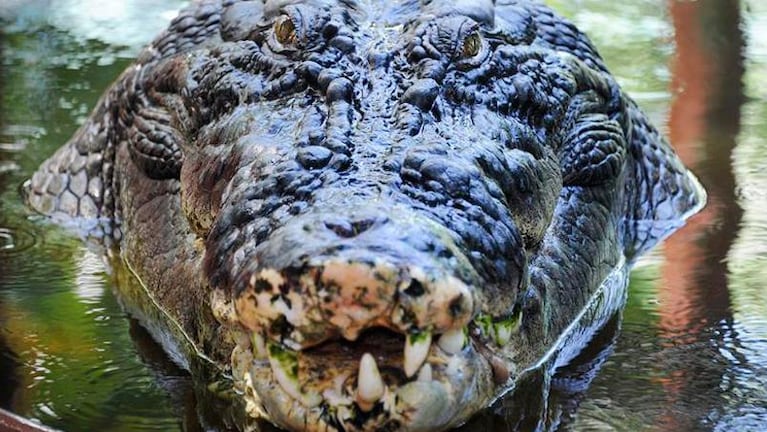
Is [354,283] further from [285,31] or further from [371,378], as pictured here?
[285,31]

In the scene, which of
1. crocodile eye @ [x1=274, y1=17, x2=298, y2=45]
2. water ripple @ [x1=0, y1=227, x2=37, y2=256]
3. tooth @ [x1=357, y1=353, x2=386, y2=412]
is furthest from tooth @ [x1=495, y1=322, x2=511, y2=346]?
water ripple @ [x1=0, y1=227, x2=37, y2=256]

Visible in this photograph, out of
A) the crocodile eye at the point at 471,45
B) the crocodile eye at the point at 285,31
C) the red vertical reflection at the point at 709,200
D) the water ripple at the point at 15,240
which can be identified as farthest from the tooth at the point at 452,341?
the water ripple at the point at 15,240

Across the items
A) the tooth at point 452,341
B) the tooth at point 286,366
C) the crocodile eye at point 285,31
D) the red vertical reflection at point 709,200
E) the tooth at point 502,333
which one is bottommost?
the red vertical reflection at point 709,200

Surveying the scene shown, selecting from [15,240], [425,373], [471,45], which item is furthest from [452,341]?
[15,240]

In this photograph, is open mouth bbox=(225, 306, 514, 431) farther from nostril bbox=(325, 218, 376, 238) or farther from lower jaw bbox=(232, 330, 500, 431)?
nostril bbox=(325, 218, 376, 238)

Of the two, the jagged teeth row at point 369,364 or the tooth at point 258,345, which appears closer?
the jagged teeth row at point 369,364

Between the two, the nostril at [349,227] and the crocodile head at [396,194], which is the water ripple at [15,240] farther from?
the nostril at [349,227]

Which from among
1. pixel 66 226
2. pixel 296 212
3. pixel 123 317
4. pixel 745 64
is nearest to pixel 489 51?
pixel 296 212
